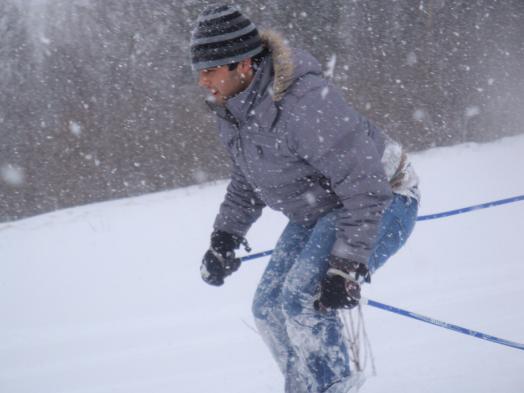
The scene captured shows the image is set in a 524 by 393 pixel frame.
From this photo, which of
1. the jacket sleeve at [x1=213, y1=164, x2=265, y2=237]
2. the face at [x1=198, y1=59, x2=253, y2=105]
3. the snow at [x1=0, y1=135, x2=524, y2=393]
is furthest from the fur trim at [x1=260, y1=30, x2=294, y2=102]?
the snow at [x1=0, y1=135, x2=524, y2=393]

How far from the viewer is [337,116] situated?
1759 mm

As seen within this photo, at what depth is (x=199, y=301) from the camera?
13.0ft

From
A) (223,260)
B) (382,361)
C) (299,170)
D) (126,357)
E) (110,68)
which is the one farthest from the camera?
(110,68)

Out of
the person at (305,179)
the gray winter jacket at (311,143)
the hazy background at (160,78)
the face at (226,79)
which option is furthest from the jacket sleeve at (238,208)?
the hazy background at (160,78)

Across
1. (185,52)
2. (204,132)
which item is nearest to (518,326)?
(204,132)

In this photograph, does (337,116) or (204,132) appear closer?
(337,116)

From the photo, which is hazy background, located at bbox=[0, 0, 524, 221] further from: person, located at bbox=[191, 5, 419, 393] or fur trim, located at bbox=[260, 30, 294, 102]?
fur trim, located at bbox=[260, 30, 294, 102]

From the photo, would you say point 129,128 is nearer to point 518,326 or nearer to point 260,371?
point 260,371

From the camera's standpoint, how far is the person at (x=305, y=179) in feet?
5.82

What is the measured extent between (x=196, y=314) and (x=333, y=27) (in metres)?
4.14

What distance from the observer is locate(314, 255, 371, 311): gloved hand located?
1.83 metres

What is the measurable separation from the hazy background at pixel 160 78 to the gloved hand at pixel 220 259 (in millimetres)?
3798

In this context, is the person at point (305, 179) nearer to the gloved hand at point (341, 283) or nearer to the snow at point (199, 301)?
the gloved hand at point (341, 283)

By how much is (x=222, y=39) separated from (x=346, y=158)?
2.29 feet
